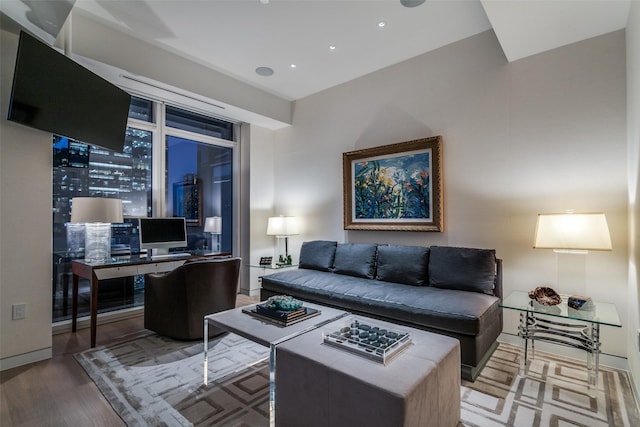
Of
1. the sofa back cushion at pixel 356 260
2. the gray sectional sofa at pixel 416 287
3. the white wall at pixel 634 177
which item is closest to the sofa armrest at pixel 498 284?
the gray sectional sofa at pixel 416 287

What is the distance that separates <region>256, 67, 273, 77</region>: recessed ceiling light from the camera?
401 cm

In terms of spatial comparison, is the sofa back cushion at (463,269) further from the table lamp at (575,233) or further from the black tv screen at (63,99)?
the black tv screen at (63,99)

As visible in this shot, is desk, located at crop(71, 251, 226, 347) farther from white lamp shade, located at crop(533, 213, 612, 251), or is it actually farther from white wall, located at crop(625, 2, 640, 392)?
white wall, located at crop(625, 2, 640, 392)

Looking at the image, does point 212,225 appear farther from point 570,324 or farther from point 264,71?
point 570,324

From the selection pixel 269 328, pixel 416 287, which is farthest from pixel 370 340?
A: pixel 416 287

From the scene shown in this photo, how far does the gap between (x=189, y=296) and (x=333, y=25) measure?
299 centimetres

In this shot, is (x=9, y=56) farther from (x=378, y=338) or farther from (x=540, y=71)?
(x=540, y=71)

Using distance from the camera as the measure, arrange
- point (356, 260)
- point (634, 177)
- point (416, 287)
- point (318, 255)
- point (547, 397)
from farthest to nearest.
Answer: point (318, 255) → point (356, 260) → point (416, 287) → point (634, 177) → point (547, 397)

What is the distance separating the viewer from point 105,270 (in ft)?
9.73

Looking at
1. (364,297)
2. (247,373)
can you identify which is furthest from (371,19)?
(247,373)

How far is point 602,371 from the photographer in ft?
8.09

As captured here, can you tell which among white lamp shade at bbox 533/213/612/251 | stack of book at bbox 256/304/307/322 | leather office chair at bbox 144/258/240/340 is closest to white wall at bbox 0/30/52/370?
leather office chair at bbox 144/258/240/340

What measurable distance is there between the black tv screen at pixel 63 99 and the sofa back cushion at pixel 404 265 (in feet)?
10.2

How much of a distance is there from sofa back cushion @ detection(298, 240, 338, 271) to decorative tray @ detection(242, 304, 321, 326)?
156cm
